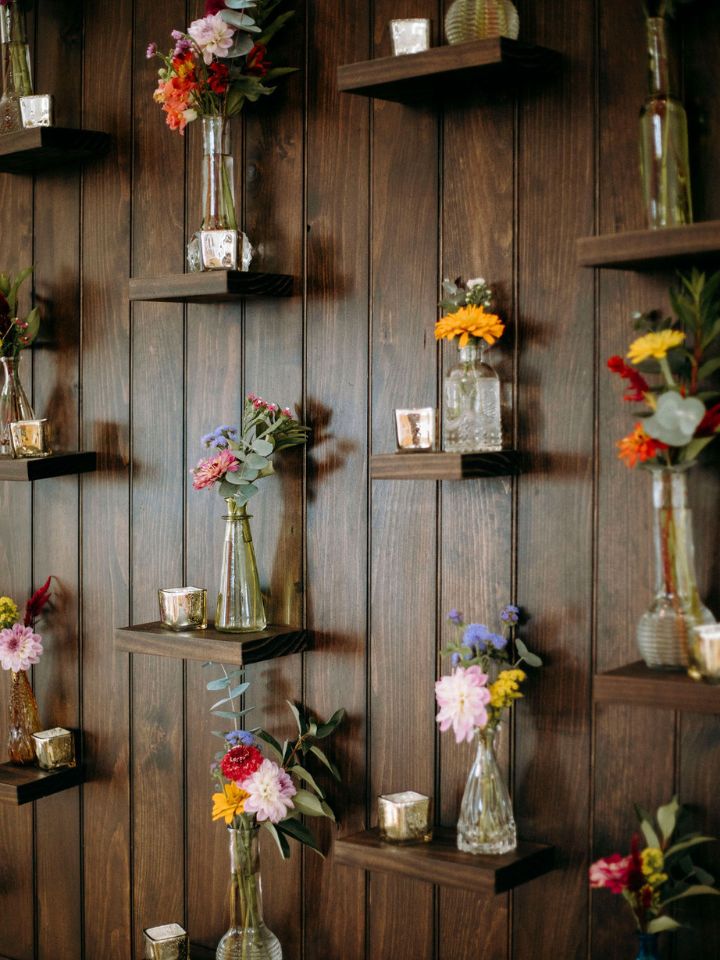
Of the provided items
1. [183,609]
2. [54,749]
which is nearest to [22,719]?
[54,749]

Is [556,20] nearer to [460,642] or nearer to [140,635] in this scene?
[460,642]

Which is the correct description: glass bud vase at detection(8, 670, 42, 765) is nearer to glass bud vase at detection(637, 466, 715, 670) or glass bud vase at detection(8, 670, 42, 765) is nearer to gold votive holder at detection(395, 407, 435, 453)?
gold votive holder at detection(395, 407, 435, 453)

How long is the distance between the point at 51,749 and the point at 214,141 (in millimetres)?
1174

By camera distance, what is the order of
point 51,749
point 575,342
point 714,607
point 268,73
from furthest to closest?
point 51,749 < point 268,73 < point 575,342 < point 714,607

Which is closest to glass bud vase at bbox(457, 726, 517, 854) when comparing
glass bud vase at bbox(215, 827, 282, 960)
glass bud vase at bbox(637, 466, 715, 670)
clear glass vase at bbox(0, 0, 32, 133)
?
glass bud vase at bbox(637, 466, 715, 670)

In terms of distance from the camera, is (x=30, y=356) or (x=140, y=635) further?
(x=30, y=356)

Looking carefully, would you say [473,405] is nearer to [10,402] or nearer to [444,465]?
[444,465]

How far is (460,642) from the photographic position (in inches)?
74.9

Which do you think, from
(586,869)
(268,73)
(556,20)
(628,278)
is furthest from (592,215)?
(586,869)

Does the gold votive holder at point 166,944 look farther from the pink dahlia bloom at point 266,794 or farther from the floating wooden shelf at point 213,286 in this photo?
the floating wooden shelf at point 213,286

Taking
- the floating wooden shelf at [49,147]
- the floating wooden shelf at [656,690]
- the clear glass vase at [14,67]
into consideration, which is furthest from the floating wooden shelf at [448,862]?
the clear glass vase at [14,67]

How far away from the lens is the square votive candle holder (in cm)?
212

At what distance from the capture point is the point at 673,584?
1.60m

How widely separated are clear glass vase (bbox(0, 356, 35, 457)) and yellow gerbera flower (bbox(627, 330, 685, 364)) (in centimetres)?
126
